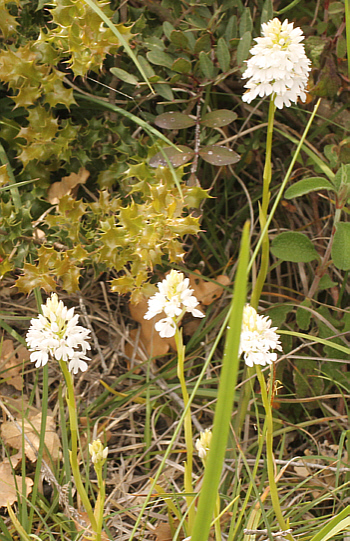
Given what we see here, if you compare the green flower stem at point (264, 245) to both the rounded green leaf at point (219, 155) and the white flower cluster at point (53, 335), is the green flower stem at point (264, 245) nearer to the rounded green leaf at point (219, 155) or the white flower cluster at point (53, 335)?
the rounded green leaf at point (219, 155)

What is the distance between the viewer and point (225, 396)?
0.42m

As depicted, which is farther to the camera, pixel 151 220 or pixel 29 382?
pixel 29 382

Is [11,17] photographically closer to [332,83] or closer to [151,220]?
[151,220]

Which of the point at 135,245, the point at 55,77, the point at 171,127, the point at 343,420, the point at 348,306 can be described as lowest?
the point at 343,420

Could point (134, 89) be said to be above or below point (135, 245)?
above

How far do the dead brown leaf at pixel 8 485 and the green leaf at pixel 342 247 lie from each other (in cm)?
76

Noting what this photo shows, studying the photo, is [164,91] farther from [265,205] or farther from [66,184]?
[265,205]

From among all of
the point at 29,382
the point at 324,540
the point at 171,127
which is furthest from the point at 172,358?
the point at 324,540

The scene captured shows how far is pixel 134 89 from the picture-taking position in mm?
1261

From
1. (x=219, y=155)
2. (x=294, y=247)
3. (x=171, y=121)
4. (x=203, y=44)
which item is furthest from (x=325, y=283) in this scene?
(x=203, y=44)

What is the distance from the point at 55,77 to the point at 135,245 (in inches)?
16.8

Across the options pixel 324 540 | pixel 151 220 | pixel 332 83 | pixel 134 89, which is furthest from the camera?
pixel 134 89

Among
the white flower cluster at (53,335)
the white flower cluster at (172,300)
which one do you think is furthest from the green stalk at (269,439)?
the white flower cluster at (53,335)

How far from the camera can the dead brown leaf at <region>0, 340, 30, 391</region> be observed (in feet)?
3.85
